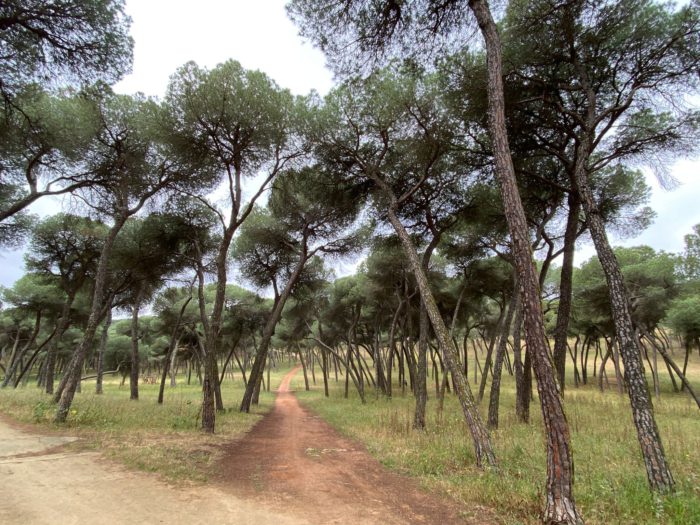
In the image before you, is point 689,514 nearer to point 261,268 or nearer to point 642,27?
point 642,27

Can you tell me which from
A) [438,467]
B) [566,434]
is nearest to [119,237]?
[438,467]

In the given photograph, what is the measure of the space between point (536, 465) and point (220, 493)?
5171 mm

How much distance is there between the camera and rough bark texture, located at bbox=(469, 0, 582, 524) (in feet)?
13.1

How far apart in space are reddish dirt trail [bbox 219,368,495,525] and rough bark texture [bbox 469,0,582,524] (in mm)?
849

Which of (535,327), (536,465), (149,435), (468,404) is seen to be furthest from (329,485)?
(149,435)

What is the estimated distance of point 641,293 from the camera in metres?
17.7

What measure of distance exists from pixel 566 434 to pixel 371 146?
30.0ft

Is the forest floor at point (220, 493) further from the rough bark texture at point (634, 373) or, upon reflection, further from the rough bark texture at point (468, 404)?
the rough bark texture at point (634, 373)

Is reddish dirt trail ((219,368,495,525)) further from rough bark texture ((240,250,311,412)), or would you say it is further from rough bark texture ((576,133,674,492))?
rough bark texture ((240,250,311,412))

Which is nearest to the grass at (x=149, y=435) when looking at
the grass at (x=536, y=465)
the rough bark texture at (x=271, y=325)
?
the rough bark texture at (x=271, y=325)

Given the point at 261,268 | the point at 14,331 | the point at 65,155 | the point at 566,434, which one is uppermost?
the point at 65,155

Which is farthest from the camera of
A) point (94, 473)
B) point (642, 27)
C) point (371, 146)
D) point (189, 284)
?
point (189, 284)

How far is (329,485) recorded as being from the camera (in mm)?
5477

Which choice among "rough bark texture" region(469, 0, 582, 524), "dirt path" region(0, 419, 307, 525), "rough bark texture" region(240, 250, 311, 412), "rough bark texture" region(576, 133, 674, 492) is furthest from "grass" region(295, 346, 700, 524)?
"rough bark texture" region(240, 250, 311, 412)
